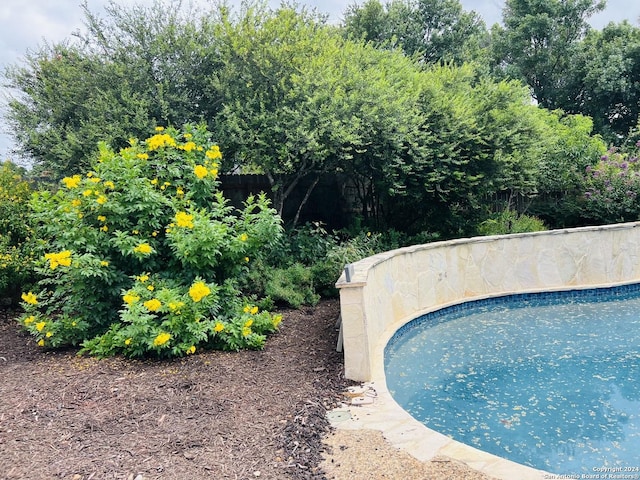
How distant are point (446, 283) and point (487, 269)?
82 cm

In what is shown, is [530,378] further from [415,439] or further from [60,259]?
[60,259]

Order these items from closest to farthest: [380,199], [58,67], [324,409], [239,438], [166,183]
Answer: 1. [239,438]
2. [324,409]
3. [166,183]
4. [58,67]
5. [380,199]

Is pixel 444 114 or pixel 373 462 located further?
pixel 444 114

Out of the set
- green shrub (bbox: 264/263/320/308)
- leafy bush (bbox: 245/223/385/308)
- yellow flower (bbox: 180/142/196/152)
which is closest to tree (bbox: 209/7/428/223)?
leafy bush (bbox: 245/223/385/308)

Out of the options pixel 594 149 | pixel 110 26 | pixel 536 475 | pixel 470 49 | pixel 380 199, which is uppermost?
pixel 470 49

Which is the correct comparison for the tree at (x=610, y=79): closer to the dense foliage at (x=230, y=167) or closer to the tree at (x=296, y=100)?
the dense foliage at (x=230, y=167)

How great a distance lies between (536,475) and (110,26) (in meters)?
7.15

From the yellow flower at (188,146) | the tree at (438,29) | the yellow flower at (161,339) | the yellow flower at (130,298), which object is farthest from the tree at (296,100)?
the tree at (438,29)

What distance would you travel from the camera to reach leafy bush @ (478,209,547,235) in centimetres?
998

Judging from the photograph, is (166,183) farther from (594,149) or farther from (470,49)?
(470,49)

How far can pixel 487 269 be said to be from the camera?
24.1ft

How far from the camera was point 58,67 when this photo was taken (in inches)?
266

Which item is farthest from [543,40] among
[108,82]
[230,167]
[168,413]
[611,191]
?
[168,413]

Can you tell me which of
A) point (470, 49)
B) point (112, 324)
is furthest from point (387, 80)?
point (470, 49)
